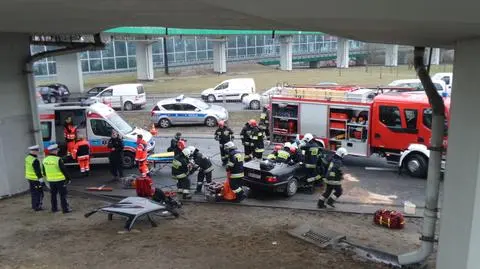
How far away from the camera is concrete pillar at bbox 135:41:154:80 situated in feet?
157

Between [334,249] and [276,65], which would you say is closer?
[334,249]

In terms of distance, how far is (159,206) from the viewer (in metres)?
9.28

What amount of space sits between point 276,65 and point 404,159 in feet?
186

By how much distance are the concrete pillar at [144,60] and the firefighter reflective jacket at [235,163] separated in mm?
39032

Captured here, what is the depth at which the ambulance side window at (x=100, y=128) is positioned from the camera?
14148 millimetres

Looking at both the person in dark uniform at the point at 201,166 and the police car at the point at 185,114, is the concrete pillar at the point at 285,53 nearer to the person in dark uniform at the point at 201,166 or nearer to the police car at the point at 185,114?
the police car at the point at 185,114

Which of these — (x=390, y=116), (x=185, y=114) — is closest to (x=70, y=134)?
(x=185, y=114)

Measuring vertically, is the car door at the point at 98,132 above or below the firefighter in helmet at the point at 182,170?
above

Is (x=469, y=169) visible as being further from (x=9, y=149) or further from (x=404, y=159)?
(x=9, y=149)

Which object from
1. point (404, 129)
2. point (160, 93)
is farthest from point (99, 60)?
point (404, 129)

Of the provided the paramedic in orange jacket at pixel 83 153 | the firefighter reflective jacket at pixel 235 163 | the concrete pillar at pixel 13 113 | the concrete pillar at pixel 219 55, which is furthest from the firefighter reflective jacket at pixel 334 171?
the concrete pillar at pixel 219 55

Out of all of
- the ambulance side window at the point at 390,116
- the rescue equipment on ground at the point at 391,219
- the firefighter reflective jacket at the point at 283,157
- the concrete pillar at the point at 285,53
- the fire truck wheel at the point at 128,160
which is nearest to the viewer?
Answer: the rescue equipment on ground at the point at 391,219

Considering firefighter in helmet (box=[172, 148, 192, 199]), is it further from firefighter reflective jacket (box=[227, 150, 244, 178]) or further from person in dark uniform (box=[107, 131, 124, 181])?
person in dark uniform (box=[107, 131, 124, 181])

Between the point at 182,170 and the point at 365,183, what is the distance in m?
5.16
